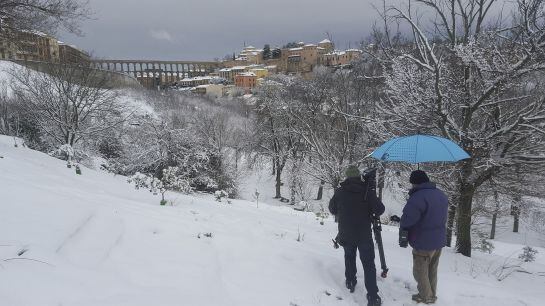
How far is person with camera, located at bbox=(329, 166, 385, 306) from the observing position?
4.66m

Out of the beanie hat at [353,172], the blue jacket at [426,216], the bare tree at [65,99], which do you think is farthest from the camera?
the bare tree at [65,99]

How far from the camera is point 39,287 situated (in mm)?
3330

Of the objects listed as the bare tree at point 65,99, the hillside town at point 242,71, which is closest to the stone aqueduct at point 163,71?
the hillside town at point 242,71

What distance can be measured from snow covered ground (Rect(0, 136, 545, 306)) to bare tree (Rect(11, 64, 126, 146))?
15.6 metres

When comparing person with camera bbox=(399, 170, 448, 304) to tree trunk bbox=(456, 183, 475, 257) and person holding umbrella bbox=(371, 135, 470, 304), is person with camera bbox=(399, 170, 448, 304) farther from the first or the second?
tree trunk bbox=(456, 183, 475, 257)

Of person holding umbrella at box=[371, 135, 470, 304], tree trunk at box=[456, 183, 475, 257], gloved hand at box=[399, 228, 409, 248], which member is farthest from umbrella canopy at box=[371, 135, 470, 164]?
tree trunk at box=[456, 183, 475, 257]

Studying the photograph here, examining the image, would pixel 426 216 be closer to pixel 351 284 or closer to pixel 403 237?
pixel 403 237

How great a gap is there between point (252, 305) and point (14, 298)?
7.25 ft

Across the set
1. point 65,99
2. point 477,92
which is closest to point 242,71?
point 65,99

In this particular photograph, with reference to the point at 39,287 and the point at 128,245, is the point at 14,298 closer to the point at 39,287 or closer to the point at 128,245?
the point at 39,287

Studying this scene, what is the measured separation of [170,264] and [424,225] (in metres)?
3.13

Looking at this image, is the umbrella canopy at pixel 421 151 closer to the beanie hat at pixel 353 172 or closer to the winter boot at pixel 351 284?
the beanie hat at pixel 353 172

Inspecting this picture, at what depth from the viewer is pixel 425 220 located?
181 inches

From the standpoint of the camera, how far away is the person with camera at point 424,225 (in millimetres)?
4539
